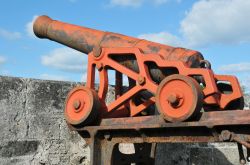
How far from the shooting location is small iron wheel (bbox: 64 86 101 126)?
418 cm

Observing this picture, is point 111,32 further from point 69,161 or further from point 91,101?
point 69,161

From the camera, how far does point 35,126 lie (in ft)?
16.8

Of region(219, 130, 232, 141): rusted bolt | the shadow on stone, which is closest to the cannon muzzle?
region(219, 130, 232, 141): rusted bolt

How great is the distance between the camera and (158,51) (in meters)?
4.21

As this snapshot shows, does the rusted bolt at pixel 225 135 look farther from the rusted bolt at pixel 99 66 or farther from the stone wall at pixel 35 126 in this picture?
the stone wall at pixel 35 126

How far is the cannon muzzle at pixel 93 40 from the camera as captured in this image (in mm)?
4047

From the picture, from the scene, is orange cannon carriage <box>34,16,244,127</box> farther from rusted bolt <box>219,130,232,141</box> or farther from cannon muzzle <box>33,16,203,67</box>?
rusted bolt <box>219,130,232,141</box>

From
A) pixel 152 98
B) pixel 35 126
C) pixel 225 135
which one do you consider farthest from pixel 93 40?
pixel 225 135

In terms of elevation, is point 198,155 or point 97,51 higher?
point 97,51

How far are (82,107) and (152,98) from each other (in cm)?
68

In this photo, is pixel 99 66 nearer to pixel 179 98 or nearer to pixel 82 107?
pixel 82 107

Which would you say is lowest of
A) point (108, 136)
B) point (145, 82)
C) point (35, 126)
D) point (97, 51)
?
point (108, 136)

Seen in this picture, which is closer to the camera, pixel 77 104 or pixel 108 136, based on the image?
pixel 108 136

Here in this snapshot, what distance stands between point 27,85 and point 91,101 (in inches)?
47.9
